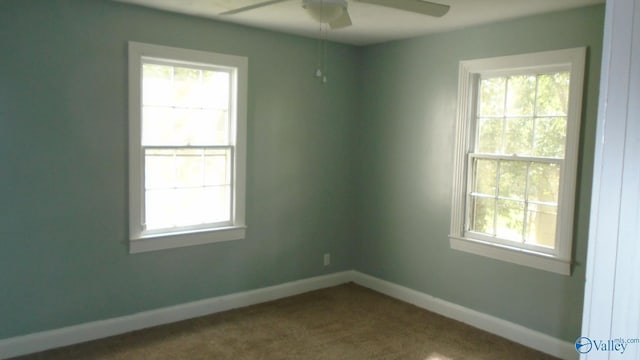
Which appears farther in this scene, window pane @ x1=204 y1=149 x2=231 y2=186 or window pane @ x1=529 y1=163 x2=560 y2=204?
window pane @ x1=204 y1=149 x2=231 y2=186

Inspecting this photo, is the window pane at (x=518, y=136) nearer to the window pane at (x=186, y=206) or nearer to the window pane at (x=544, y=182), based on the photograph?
the window pane at (x=544, y=182)

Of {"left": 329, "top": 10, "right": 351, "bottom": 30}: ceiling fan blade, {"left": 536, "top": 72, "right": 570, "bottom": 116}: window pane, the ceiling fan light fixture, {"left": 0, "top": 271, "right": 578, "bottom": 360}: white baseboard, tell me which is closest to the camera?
the ceiling fan light fixture

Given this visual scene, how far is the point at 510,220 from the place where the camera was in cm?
393

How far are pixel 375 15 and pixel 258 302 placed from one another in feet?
8.80

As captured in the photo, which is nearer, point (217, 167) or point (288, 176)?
point (217, 167)

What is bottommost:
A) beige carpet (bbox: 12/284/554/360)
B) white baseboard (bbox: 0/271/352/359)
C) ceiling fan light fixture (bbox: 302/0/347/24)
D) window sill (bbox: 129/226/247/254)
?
beige carpet (bbox: 12/284/554/360)

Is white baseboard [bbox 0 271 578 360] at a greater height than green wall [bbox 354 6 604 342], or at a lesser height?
lesser

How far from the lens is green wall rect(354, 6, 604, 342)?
11.3 ft

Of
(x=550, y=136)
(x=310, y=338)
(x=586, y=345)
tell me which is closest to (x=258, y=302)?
(x=310, y=338)

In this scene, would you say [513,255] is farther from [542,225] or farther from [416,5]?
[416,5]

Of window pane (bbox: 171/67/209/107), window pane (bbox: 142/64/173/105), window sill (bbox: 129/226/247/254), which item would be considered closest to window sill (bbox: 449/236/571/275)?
window sill (bbox: 129/226/247/254)

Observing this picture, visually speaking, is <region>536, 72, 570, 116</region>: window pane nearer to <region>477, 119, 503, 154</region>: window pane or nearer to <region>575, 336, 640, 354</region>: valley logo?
<region>477, 119, 503, 154</region>: window pane

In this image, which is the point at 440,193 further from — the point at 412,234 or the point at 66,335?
the point at 66,335

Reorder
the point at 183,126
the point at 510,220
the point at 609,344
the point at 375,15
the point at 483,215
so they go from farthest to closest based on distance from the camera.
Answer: the point at 483,215 → the point at 183,126 → the point at 510,220 → the point at 375,15 → the point at 609,344
